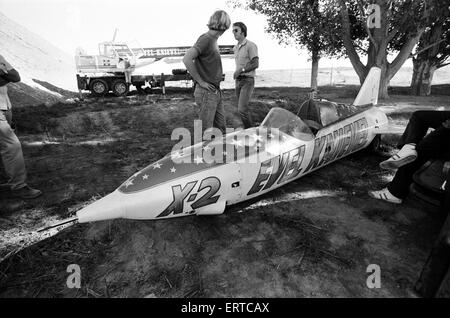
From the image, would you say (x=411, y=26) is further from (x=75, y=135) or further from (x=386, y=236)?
(x=75, y=135)

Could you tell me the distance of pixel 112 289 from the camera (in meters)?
2.66

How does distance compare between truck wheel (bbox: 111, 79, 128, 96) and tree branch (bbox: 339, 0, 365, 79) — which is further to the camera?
truck wheel (bbox: 111, 79, 128, 96)

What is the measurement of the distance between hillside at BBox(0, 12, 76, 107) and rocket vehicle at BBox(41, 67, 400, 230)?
35.1ft

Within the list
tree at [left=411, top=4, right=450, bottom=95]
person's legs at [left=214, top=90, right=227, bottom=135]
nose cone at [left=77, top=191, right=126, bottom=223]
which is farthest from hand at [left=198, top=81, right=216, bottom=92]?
tree at [left=411, top=4, right=450, bottom=95]

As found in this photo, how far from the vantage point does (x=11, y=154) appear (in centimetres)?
432

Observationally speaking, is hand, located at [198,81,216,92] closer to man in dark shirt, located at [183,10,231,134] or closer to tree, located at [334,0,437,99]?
man in dark shirt, located at [183,10,231,134]

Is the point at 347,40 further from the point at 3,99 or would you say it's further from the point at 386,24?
the point at 3,99

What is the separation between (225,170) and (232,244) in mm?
886

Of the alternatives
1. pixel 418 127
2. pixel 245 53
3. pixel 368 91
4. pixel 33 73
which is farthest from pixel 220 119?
pixel 33 73

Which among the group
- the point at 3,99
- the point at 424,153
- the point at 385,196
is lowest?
the point at 385,196

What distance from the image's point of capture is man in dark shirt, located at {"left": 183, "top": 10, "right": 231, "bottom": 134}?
4.31 metres

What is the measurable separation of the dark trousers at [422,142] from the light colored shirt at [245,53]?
3405mm

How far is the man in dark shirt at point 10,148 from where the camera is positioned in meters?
4.25

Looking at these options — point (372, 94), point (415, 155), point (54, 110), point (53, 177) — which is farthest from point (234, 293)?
point (54, 110)
